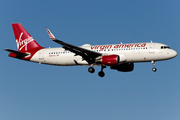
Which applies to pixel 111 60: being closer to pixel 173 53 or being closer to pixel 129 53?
pixel 129 53

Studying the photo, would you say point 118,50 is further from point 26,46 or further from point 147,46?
point 26,46

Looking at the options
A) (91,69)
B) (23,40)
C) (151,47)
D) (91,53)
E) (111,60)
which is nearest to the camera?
(111,60)

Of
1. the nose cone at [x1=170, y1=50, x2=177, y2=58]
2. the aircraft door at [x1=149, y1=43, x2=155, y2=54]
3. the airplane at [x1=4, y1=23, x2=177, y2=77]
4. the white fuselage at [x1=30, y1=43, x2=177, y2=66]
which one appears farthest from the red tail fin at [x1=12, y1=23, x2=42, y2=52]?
the nose cone at [x1=170, y1=50, x2=177, y2=58]

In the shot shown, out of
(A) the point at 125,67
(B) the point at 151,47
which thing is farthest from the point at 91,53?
(B) the point at 151,47

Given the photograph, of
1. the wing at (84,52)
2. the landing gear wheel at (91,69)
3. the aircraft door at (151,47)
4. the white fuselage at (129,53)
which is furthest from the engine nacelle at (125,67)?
the aircraft door at (151,47)

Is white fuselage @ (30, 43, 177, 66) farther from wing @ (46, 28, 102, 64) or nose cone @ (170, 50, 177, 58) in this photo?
wing @ (46, 28, 102, 64)

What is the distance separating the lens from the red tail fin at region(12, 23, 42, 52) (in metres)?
59.1

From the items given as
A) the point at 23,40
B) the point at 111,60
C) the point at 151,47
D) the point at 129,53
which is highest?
the point at 23,40

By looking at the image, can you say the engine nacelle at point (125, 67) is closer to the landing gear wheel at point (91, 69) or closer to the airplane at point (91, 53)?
the airplane at point (91, 53)

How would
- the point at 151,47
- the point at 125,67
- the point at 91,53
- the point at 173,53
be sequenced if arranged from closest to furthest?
the point at 173,53
the point at 151,47
the point at 91,53
the point at 125,67

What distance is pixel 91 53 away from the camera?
51.7 meters

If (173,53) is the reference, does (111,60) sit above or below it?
below

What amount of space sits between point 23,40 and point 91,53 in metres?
14.8

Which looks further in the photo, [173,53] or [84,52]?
[84,52]
